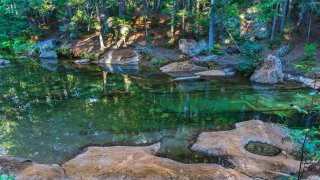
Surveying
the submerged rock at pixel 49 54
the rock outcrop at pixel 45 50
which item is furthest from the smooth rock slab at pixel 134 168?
the rock outcrop at pixel 45 50

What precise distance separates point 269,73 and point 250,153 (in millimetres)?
11091

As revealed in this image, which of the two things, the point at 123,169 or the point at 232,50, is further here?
the point at 232,50

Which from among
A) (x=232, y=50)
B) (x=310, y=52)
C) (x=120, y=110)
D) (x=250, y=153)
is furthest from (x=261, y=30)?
(x=250, y=153)

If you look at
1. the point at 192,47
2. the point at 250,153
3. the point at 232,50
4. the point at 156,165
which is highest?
the point at 192,47

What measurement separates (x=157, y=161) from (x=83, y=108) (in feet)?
22.4

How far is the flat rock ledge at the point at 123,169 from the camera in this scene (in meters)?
7.38

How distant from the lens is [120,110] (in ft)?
44.9

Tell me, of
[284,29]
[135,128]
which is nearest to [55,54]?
[135,128]

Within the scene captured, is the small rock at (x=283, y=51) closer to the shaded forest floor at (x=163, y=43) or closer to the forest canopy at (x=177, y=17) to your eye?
the shaded forest floor at (x=163, y=43)

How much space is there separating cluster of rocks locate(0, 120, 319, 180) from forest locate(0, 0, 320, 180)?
0.03 m

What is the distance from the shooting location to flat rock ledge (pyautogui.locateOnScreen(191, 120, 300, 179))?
7.85m

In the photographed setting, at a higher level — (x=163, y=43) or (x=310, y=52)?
(x=310, y=52)

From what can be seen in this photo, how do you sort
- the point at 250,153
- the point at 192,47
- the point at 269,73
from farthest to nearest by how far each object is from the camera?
the point at 192,47
the point at 269,73
the point at 250,153

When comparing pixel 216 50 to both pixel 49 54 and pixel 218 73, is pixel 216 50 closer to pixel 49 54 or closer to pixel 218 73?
pixel 218 73
